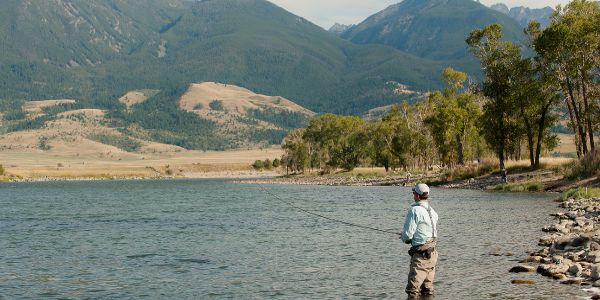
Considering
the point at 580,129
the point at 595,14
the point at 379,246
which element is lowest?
the point at 379,246

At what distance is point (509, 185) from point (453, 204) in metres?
16.7

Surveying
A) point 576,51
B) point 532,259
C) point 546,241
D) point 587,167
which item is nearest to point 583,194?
point 587,167

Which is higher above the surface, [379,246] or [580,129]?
[580,129]

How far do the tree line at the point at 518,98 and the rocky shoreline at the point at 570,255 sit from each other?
93.1 feet

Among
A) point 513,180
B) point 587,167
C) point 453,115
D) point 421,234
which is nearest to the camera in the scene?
point 421,234

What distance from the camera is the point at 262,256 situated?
29078 millimetres

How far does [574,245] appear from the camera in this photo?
26.0 m

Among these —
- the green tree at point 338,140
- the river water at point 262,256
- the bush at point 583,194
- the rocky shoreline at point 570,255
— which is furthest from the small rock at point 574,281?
the green tree at point 338,140

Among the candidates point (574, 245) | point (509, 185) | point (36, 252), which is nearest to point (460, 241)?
point (574, 245)

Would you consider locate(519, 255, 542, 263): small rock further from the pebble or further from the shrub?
the shrub

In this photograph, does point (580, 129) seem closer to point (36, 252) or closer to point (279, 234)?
point (279, 234)

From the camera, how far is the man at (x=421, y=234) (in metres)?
17.5

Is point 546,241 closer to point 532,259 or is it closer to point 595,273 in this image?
point 532,259

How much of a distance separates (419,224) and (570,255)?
9077 millimetres
